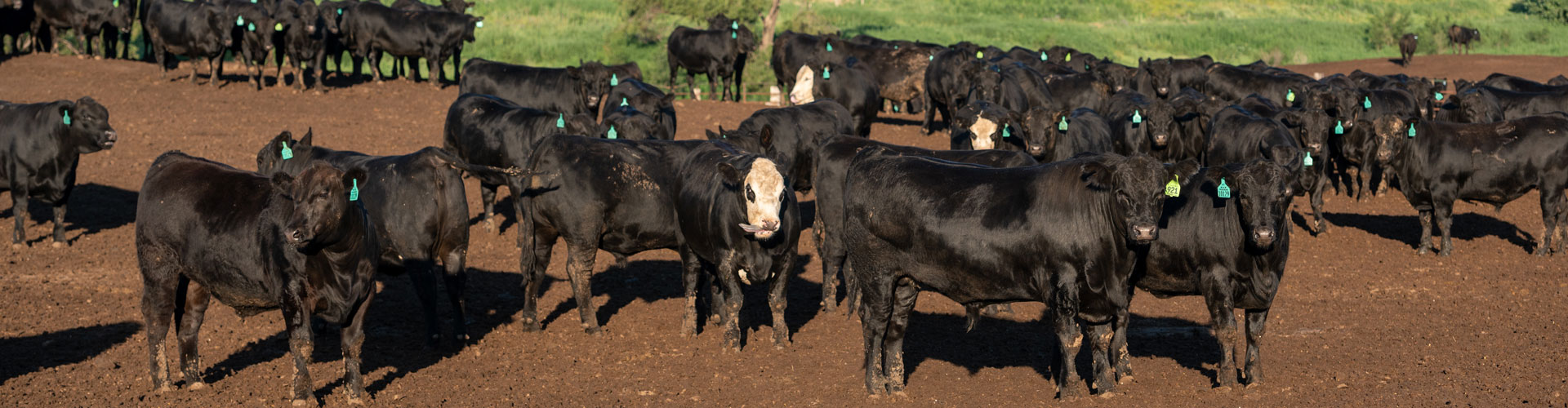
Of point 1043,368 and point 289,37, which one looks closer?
point 1043,368

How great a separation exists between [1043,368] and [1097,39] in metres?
52.7

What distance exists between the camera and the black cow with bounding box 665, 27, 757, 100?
92.2 feet

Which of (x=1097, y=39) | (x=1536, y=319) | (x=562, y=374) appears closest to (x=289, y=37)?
(x=562, y=374)

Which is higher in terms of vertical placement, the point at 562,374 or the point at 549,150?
the point at 549,150

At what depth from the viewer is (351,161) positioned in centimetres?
1113

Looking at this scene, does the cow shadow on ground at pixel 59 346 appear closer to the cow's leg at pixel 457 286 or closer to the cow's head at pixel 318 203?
the cow's leg at pixel 457 286

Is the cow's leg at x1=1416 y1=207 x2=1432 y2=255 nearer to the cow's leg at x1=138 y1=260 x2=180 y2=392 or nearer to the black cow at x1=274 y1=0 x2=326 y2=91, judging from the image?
the cow's leg at x1=138 y1=260 x2=180 y2=392

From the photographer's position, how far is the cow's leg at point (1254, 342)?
30.1ft

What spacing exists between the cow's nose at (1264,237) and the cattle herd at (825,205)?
0.01 m

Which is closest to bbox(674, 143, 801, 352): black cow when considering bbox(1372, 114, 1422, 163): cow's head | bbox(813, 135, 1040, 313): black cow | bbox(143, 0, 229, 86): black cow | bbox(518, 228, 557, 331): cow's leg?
bbox(518, 228, 557, 331): cow's leg

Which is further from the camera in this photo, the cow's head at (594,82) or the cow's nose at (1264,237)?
the cow's head at (594,82)

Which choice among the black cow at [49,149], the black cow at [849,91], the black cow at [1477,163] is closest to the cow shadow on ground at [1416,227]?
the black cow at [1477,163]

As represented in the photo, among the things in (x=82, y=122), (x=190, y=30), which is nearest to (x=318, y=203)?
(x=82, y=122)

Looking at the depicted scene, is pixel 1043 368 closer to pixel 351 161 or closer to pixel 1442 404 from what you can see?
pixel 1442 404
